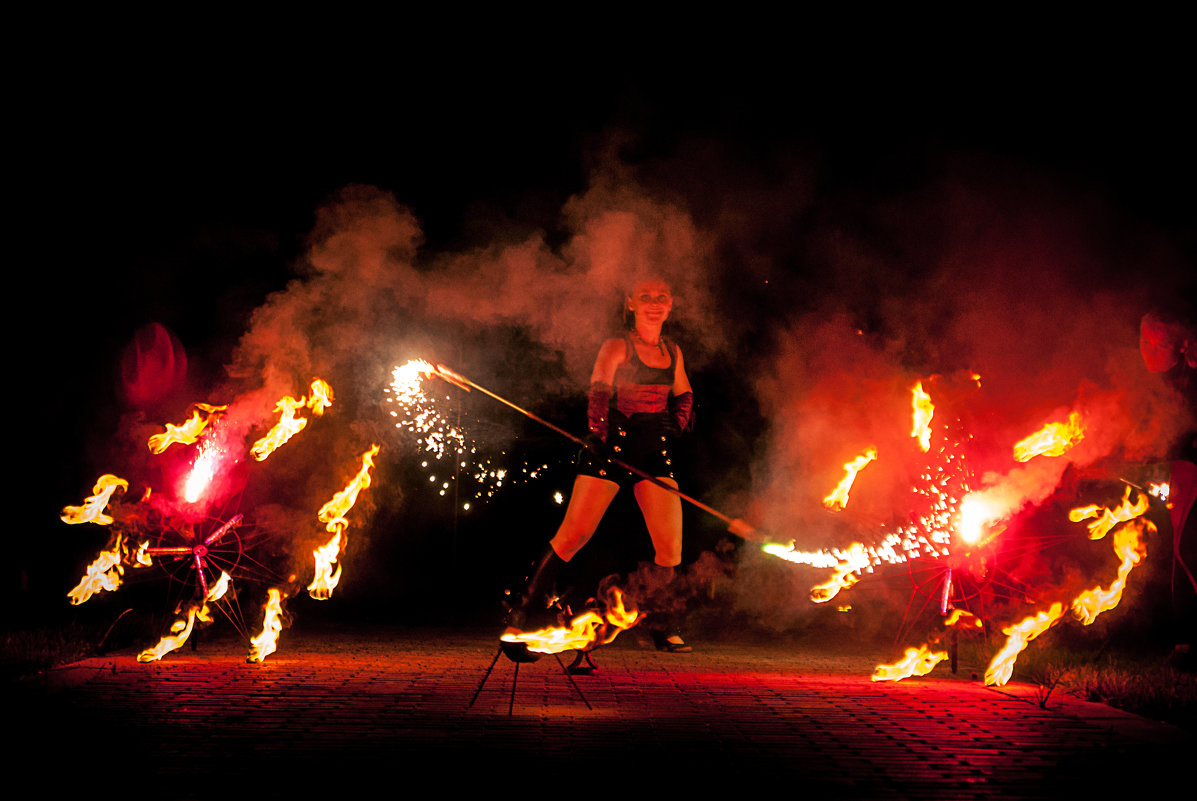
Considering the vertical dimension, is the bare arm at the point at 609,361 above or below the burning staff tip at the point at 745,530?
above

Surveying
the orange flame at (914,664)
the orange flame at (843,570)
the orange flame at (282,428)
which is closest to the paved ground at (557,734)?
the orange flame at (914,664)

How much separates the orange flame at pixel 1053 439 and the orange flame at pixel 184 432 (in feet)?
19.3

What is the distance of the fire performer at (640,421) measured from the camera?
6.93 meters

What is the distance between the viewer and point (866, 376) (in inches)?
333

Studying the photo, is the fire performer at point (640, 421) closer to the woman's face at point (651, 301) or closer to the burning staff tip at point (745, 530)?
the woman's face at point (651, 301)

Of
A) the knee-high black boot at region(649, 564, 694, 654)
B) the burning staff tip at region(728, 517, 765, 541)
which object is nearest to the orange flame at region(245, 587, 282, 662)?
the knee-high black boot at region(649, 564, 694, 654)

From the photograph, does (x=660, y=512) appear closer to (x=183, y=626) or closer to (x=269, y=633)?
(x=269, y=633)

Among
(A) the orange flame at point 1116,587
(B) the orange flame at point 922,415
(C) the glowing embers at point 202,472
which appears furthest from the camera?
(C) the glowing embers at point 202,472

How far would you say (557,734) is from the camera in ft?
13.1

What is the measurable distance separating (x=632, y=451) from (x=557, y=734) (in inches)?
126

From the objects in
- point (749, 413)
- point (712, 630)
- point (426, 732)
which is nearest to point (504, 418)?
point (749, 413)

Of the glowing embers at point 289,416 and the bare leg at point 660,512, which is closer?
the bare leg at point 660,512

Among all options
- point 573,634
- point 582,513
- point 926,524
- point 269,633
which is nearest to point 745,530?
point 582,513

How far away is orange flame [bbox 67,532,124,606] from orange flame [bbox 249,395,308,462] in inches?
44.9
